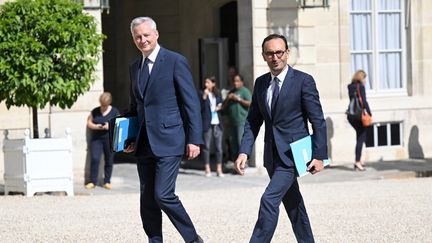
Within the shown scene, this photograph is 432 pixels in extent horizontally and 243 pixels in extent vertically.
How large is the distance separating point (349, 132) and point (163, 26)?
451cm

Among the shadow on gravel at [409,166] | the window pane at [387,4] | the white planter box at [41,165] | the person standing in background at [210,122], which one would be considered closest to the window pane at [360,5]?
the window pane at [387,4]

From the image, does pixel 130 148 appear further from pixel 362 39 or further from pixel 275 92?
pixel 362 39

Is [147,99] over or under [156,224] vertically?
over

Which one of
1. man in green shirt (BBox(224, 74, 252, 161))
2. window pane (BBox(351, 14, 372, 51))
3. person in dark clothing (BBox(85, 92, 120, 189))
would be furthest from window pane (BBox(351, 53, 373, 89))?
person in dark clothing (BBox(85, 92, 120, 189))

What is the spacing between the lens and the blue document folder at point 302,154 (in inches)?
329

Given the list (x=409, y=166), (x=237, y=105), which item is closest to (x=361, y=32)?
(x=409, y=166)

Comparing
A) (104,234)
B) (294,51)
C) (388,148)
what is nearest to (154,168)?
(104,234)

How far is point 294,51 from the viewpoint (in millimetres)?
19266

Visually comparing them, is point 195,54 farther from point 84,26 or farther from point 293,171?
point 293,171

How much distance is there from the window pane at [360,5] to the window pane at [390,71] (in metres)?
0.93

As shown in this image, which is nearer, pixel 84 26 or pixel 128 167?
pixel 84 26

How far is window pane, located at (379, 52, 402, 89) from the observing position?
813 inches

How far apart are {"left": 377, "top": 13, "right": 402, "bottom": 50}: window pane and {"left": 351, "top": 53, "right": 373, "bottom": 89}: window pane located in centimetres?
36

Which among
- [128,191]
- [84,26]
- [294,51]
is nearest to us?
[84,26]
